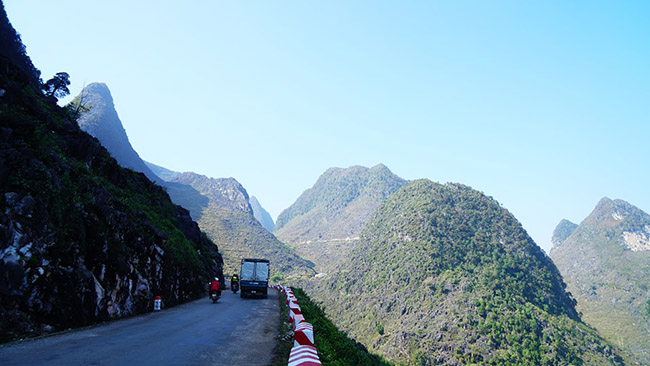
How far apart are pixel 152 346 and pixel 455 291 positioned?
370 feet

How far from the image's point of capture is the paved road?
27.7ft

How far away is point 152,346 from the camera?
10203 millimetres

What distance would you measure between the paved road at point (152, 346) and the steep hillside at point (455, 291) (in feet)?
268

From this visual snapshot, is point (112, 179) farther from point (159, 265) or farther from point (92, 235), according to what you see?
point (92, 235)

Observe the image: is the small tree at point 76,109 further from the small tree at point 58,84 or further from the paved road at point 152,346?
the paved road at point 152,346

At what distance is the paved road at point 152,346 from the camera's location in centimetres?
843

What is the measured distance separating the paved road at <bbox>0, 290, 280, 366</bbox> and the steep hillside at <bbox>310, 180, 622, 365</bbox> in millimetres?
81567

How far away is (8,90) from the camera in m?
20.7

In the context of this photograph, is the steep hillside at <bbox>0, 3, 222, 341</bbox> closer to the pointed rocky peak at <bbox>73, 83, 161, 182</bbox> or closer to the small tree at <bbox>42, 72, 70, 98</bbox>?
the small tree at <bbox>42, 72, 70, 98</bbox>

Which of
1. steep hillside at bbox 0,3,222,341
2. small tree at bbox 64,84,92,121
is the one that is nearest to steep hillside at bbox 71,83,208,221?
small tree at bbox 64,84,92,121

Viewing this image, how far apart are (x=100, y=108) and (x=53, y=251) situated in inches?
7955

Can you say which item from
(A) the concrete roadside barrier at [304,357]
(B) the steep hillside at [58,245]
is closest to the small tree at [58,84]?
(B) the steep hillside at [58,245]

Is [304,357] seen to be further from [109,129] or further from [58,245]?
[109,129]

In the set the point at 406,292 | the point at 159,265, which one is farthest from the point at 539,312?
the point at 159,265
